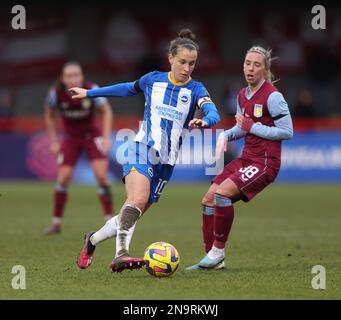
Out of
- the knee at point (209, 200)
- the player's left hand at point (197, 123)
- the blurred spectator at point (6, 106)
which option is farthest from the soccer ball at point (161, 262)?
the blurred spectator at point (6, 106)

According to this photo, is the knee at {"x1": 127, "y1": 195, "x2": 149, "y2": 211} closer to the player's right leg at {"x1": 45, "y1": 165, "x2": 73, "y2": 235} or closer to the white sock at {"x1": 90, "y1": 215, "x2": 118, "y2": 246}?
the white sock at {"x1": 90, "y1": 215, "x2": 118, "y2": 246}

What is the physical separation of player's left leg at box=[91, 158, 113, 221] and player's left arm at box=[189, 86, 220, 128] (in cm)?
463

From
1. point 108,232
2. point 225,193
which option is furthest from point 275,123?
point 108,232

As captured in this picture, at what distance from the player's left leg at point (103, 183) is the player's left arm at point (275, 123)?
14.8ft

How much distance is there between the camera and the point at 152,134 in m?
8.19

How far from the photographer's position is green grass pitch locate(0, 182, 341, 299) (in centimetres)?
710

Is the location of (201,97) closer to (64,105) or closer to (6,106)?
(64,105)

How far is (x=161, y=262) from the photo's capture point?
7777 millimetres

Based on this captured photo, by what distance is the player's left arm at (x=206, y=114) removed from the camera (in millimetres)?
7465

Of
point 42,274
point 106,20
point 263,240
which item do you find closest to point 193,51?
point 42,274

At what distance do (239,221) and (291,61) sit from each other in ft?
44.9

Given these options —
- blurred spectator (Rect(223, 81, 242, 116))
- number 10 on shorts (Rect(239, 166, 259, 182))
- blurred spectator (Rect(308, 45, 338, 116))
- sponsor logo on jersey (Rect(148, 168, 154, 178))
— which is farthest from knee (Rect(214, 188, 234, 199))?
blurred spectator (Rect(308, 45, 338, 116))

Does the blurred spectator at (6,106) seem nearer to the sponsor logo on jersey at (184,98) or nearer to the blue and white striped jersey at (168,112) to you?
the blue and white striped jersey at (168,112)
